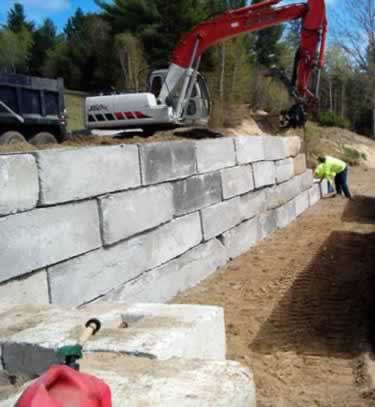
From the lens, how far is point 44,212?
4.01 m

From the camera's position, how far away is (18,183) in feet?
12.4

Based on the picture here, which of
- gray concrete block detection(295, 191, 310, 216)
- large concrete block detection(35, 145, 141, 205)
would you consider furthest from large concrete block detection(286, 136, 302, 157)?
large concrete block detection(35, 145, 141, 205)

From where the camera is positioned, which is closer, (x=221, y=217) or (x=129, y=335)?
(x=129, y=335)

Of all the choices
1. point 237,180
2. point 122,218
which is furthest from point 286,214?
point 122,218

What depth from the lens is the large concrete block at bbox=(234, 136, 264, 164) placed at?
7.78 m

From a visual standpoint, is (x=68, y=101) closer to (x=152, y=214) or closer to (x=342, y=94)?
(x=342, y=94)

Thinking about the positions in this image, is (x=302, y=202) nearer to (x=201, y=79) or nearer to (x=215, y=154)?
(x=201, y=79)

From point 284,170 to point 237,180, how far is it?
2.59 metres

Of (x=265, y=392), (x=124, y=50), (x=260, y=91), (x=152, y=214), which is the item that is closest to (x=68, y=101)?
(x=124, y=50)

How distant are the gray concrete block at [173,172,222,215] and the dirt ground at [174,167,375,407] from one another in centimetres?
87

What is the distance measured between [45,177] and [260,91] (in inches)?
863

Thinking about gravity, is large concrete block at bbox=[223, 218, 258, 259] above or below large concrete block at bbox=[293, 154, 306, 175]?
below

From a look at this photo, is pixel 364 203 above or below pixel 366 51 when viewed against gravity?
below

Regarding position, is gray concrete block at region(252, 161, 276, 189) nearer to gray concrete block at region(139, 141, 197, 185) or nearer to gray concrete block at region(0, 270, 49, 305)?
gray concrete block at region(139, 141, 197, 185)
